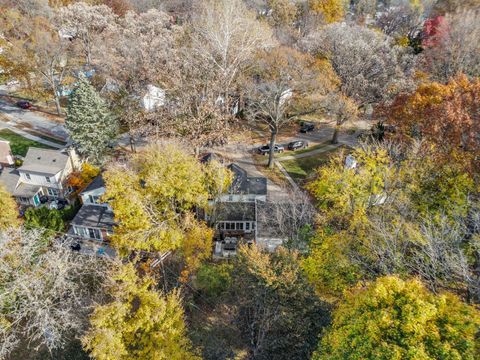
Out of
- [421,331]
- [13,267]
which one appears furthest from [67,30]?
[421,331]

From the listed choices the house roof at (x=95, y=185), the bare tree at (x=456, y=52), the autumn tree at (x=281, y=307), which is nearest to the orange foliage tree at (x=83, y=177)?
the house roof at (x=95, y=185)

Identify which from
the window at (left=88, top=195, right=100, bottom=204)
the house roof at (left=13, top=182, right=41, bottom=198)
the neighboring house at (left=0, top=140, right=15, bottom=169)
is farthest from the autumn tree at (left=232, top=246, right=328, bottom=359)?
the neighboring house at (left=0, top=140, right=15, bottom=169)

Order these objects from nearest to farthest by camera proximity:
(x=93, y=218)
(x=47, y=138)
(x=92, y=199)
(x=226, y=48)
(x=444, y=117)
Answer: (x=444, y=117) → (x=93, y=218) → (x=92, y=199) → (x=226, y=48) → (x=47, y=138)

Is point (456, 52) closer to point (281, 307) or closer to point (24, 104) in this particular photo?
point (281, 307)

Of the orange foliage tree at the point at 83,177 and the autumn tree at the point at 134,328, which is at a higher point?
the autumn tree at the point at 134,328

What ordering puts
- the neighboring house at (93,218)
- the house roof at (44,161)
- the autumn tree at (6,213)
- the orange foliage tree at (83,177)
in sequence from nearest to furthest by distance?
the autumn tree at (6,213)
the neighboring house at (93,218)
the house roof at (44,161)
the orange foliage tree at (83,177)

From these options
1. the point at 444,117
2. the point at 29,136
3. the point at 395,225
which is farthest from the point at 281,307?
the point at 29,136

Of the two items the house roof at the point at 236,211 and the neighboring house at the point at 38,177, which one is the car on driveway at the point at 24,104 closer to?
the neighboring house at the point at 38,177
